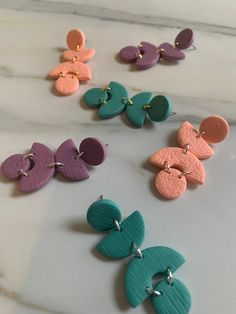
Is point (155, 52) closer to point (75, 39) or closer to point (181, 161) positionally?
point (75, 39)

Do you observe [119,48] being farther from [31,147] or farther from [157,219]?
[157,219]

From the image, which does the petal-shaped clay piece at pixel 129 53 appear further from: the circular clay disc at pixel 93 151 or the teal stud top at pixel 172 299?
the teal stud top at pixel 172 299

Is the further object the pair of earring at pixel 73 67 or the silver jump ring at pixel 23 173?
the pair of earring at pixel 73 67

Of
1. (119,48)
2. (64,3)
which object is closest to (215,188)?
(119,48)

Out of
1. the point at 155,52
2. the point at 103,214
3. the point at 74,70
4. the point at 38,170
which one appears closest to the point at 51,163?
the point at 38,170

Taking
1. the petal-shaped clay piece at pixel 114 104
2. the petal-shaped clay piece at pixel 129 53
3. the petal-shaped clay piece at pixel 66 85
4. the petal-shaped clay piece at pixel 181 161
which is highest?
the petal-shaped clay piece at pixel 129 53

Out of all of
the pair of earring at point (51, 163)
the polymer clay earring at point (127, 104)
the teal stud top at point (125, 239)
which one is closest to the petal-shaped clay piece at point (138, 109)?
the polymer clay earring at point (127, 104)

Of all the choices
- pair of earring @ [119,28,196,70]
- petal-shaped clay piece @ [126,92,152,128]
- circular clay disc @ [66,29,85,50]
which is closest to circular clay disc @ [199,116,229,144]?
petal-shaped clay piece @ [126,92,152,128]
